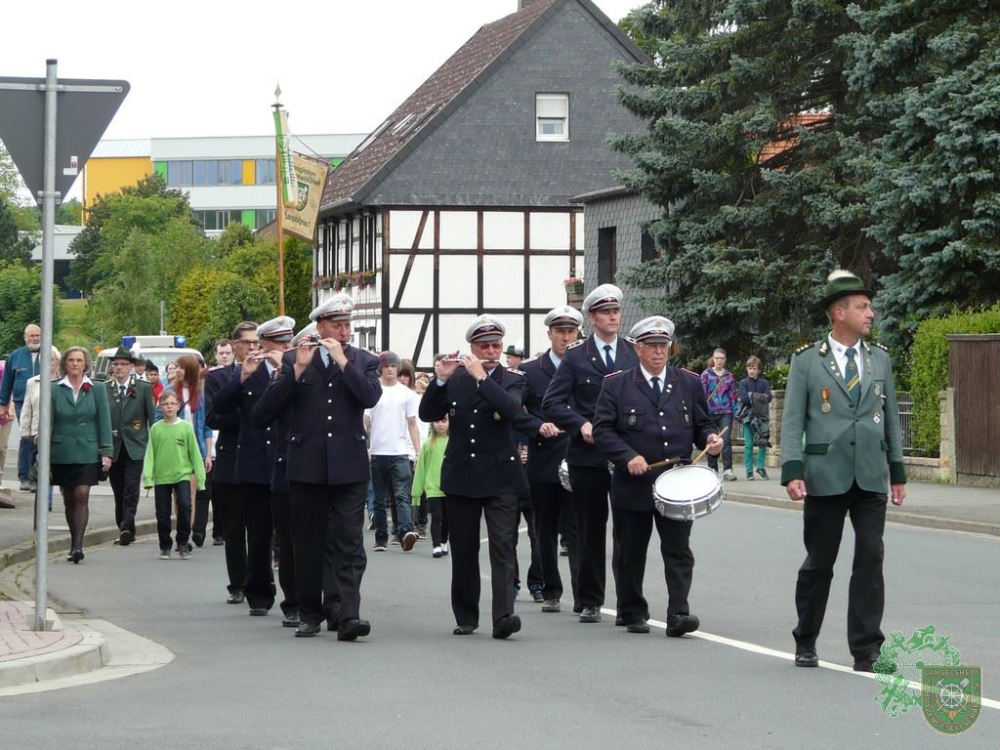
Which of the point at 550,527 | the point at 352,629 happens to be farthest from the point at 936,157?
the point at 352,629

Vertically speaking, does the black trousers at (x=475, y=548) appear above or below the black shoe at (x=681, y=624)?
above

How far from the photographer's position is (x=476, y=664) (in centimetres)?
1058

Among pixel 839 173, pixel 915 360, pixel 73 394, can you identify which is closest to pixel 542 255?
pixel 839 173

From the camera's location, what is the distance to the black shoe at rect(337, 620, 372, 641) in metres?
11.6

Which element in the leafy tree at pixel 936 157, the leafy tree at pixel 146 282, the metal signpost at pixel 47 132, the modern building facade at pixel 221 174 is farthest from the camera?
the modern building facade at pixel 221 174

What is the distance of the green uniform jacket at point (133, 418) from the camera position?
1945 centimetres

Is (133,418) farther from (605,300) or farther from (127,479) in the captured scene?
(605,300)

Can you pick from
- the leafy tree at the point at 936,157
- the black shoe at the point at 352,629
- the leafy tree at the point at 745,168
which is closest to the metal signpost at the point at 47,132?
the black shoe at the point at 352,629

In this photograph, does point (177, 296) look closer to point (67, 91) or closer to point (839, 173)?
point (839, 173)

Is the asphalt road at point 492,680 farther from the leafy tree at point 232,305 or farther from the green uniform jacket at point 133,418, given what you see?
the leafy tree at point 232,305

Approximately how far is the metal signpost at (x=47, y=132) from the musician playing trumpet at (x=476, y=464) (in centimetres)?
241

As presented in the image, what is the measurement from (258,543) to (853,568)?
14.6 feet

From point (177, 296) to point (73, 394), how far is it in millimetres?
78607

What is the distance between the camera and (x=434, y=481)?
1906 cm
